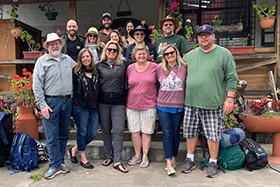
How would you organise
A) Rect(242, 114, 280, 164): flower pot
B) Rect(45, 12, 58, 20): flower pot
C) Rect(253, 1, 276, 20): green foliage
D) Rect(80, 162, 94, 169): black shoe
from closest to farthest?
Rect(80, 162, 94, 169): black shoe, Rect(242, 114, 280, 164): flower pot, Rect(253, 1, 276, 20): green foliage, Rect(45, 12, 58, 20): flower pot

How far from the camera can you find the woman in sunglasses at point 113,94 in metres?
3.39

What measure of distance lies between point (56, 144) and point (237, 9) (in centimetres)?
628

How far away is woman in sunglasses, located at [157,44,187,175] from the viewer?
3.27 metres

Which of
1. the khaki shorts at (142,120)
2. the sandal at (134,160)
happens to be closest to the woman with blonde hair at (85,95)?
the khaki shorts at (142,120)

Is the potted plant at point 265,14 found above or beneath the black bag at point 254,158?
above

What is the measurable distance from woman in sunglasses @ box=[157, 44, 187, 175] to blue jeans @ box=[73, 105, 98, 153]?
0.94 m


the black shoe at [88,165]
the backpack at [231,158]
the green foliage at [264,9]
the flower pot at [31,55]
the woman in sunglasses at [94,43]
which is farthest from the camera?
the flower pot at [31,55]

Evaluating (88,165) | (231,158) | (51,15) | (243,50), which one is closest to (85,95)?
(88,165)

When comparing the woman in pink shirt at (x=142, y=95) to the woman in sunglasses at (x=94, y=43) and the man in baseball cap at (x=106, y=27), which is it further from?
the man in baseball cap at (x=106, y=27)

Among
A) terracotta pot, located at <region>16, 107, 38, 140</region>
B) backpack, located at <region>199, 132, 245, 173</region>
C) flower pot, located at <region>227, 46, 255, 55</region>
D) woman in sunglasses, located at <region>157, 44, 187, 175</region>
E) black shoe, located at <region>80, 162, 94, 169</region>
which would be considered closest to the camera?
woman in sunglasses, located at <region>157, 44, 187, 175</region>

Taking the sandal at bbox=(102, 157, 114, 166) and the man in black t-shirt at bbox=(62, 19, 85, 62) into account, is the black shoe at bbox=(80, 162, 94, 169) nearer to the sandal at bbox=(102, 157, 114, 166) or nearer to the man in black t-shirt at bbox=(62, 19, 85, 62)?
the sandal at bbox=(102, 157, 114, 166)

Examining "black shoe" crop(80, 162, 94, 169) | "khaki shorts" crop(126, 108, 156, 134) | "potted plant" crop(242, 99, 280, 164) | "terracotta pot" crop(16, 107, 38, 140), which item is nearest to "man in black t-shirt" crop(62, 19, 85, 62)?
"terracotta pot" crop(16, 107, 38, 140)

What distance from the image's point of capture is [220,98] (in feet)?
10.3

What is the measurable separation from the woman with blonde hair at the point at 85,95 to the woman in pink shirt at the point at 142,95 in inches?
19.0
